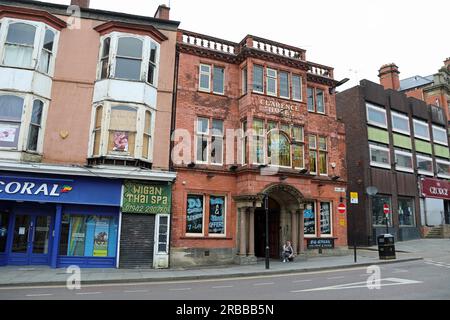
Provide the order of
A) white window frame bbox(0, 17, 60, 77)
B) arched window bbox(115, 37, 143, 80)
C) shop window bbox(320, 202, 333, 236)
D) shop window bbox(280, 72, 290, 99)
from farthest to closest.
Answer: shop window bbox(320, 202, 333, 236) → shop window bbox(280, 72, 290, 99) → arched window bbox(115, 37, 143, 80) → white window frame bbox(0, 17, 60, 77)

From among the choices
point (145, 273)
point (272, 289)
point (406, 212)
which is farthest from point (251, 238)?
point (406, 212)

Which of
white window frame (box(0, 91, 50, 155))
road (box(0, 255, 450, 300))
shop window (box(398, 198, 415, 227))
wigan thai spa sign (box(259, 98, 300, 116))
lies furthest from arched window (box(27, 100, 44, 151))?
shop window (box(398, 198, 415, 227))

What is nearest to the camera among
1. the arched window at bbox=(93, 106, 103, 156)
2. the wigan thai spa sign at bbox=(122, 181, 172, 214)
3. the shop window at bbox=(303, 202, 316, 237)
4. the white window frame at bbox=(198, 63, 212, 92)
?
the wigan thai spa sign at bbox=(122, 181, 172, 214)

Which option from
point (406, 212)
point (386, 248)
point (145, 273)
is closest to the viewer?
point (145, 273)

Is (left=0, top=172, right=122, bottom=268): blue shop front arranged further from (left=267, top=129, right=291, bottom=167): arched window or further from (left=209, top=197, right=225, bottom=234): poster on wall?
(left=267, top=129, right=291, bottom=167): arched window

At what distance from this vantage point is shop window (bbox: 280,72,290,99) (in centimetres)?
2127

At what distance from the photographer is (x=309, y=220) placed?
22094 mm

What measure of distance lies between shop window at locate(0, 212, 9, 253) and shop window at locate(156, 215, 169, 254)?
22.9 feet

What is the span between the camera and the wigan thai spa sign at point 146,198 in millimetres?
17141

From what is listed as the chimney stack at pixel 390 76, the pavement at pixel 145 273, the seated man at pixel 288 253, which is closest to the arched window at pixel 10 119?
the pavement at pixel 145 273

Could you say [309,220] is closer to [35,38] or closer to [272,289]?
[272,289]

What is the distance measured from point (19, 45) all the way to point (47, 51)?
1.21m
